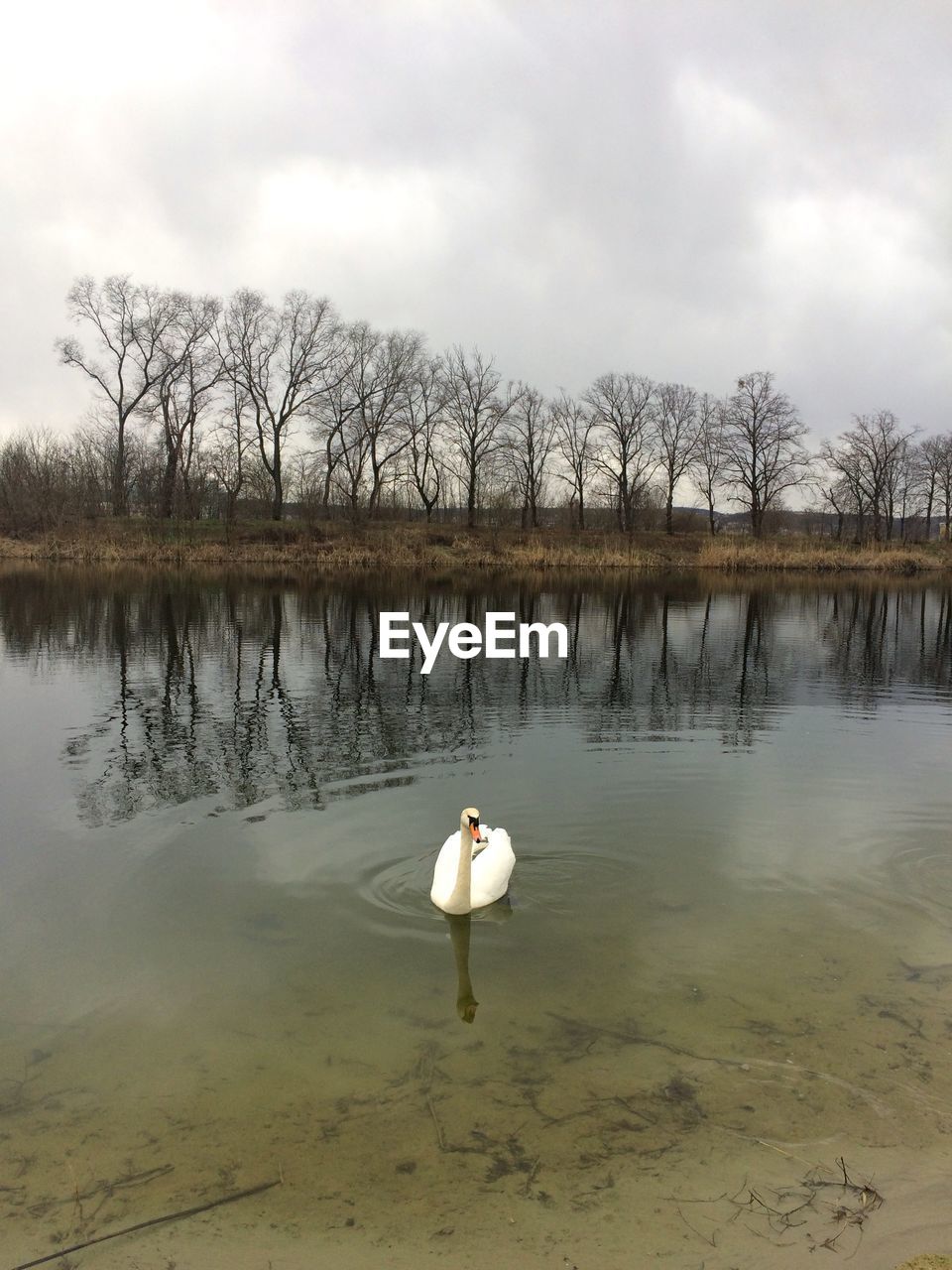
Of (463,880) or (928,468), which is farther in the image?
(928,468)

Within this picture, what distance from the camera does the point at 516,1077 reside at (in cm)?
486

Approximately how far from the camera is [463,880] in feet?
22.0

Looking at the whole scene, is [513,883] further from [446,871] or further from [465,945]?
[465,945]

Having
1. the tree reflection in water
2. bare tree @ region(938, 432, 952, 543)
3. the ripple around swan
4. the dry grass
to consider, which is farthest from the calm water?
bare tree @ region(938, 432, 952, 543)

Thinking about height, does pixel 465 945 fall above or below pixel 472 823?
below

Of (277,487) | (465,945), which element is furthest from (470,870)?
(277,487)

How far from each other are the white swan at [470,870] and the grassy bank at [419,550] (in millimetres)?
47202

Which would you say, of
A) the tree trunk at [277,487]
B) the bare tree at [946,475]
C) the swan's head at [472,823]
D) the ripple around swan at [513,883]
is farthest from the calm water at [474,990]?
the bare tree at [946,475]

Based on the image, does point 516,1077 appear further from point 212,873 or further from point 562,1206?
point 212,873

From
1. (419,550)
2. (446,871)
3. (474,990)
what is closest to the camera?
(474,990)

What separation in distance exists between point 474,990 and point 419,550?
5311 centimetres

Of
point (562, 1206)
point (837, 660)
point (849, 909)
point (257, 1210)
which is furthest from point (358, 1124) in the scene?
point (837, 660)

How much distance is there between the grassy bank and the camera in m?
56.2

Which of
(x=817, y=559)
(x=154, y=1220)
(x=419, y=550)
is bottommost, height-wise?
(x=154, y=1220)
